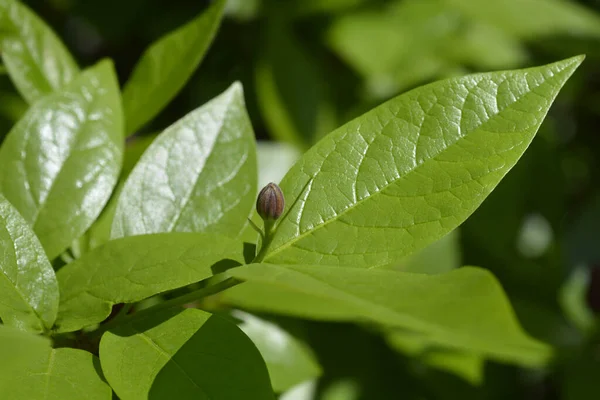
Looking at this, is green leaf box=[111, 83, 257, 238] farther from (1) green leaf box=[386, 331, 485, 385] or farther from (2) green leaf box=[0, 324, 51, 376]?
(1) green leaf box=[386, 331, 485, 385]

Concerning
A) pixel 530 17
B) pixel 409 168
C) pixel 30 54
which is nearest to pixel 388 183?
pixel 409 168

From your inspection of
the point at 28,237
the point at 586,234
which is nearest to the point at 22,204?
the point at 28,237

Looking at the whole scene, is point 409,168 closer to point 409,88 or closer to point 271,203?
point 271,203

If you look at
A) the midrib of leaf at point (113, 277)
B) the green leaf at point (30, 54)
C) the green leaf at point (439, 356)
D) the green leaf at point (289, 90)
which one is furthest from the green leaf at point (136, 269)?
the green leaf at point (289, 90)

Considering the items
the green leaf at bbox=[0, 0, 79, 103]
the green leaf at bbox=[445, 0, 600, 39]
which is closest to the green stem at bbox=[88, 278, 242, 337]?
the green leaf at bbox=[0, 0, 79, 103]

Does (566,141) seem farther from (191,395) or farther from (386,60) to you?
(191,395)

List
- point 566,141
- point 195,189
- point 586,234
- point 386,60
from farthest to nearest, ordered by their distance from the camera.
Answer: point 566,141 → point 586,234 → point 386,60 → point 195,189

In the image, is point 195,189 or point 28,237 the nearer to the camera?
point 28,237

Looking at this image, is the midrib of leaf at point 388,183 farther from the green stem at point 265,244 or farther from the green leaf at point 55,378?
the green leaf at point 55,378
